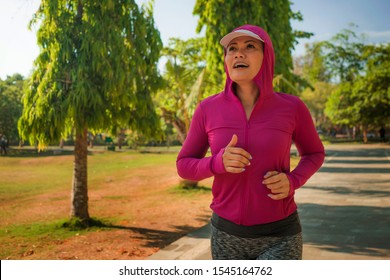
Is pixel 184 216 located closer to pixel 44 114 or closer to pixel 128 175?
pixel 44 114

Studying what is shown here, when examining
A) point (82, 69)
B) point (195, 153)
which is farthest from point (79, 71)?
point (195, 153)

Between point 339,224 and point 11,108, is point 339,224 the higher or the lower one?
the lower one

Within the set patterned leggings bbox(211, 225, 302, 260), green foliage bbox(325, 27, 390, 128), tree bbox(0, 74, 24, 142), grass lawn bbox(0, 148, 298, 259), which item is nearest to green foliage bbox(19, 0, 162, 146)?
tree bbox(0, 74, 24, 142)

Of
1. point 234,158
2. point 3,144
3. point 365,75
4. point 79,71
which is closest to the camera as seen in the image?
point 234,158

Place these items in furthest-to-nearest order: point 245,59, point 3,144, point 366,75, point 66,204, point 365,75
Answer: point 365,75 → point 366,75 → point 66,204 → point 3,144 → point 245,59

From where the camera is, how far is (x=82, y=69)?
6.09 meters

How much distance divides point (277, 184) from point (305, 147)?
37 centimetres

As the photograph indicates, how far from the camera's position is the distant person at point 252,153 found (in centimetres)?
196

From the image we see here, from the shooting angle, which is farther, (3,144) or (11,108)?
(11,108)

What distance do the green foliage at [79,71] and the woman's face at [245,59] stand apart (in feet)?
14.2

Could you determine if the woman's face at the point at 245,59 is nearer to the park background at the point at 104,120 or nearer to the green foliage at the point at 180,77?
the park background at the point at 104,120

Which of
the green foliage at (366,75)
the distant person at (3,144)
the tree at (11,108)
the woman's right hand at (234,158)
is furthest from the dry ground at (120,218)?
the green foliage at (366,75)

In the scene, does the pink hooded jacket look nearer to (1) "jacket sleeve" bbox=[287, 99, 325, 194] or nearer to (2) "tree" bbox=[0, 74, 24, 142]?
(1) "jacket sleeve" bbox=[287, 99, 325, 194]

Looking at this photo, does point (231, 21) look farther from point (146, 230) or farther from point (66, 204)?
point (66, 204)
